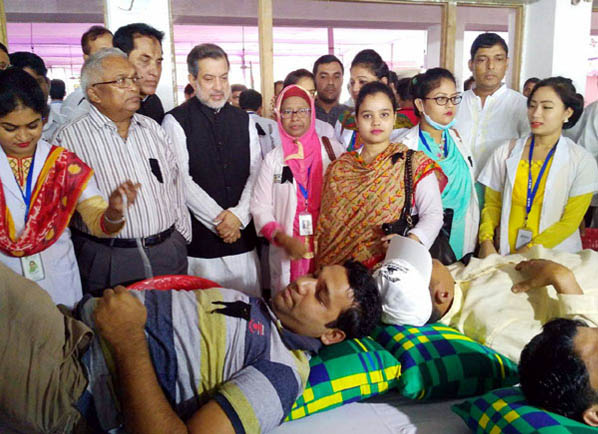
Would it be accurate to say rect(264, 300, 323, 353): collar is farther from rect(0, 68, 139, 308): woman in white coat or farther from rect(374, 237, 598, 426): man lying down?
rect(0, 68, 139, 308): woman in white coat

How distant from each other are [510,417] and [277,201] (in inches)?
62.5

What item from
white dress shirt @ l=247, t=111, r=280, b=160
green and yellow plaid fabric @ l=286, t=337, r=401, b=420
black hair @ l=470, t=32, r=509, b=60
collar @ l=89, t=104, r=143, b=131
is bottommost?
green and yellow plaid fabric @ l=286, t=337, r=401, b=420

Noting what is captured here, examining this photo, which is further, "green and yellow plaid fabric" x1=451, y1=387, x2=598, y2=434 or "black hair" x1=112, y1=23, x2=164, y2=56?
"black hair" x1=112, y1=23, x2=164, y2=56

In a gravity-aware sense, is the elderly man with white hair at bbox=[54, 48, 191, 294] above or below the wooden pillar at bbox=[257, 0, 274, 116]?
below

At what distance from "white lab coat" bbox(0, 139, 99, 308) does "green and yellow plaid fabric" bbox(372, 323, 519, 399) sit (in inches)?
54.2

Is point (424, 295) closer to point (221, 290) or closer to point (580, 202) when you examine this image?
point (221, 290)

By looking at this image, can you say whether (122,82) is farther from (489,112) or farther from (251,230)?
(489,112)

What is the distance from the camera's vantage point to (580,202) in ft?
9.16

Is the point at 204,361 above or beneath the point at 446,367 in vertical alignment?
above

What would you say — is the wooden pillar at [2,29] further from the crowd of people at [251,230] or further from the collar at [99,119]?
the collar at [99,119]

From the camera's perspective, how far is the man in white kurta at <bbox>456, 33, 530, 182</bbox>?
334 centimetres

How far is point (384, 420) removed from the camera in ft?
5.55

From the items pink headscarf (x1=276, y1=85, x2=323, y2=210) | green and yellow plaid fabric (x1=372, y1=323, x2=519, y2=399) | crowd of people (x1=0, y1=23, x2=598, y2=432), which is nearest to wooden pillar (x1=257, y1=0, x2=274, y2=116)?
crowd of people (x1=0, y1=23, x2=598, y2=432)

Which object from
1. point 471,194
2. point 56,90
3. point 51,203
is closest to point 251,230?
point 51,203
